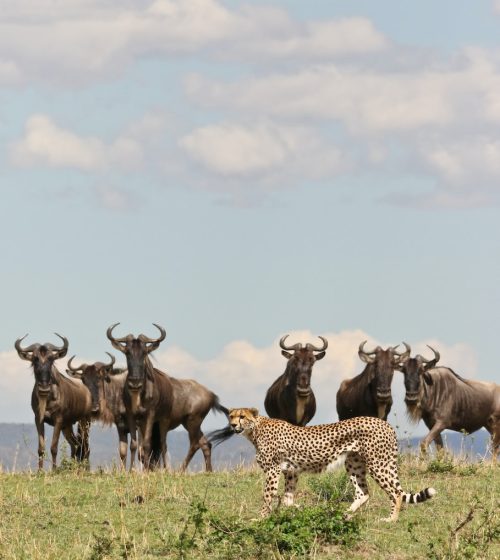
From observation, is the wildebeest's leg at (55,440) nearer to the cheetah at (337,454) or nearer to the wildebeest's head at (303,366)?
the wildebeest's head at (303,366)

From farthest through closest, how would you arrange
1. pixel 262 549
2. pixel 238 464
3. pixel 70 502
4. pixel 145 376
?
1. pixel 145 376
2. pixel 238 464
3. pixel 70 502
4. pixel 262 549

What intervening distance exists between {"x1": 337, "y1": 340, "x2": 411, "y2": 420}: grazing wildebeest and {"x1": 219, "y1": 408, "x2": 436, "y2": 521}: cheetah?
8181 millimetres

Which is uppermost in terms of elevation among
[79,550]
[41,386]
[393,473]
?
[41,386]

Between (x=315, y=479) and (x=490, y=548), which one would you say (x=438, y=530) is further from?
(x=315, y=479)

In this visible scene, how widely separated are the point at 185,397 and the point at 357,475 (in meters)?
11.2

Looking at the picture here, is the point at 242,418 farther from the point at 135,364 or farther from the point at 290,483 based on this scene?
the point at 135,364

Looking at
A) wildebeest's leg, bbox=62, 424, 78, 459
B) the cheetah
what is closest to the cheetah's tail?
the cheetah

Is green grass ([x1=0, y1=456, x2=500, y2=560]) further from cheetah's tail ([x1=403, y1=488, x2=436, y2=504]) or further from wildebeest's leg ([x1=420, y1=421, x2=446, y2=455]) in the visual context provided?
wildebeest's leg ([x1=420, y1=421, x2=446, y2=455])

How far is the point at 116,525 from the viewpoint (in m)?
14.3

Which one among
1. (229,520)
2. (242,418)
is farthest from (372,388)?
(229,520)

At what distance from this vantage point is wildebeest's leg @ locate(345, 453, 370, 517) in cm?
1519

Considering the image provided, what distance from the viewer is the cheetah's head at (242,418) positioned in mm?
15742

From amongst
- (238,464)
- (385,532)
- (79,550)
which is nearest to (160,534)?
(79,550)

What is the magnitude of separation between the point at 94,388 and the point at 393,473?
12.2m
